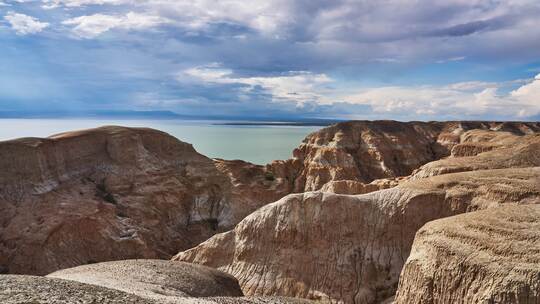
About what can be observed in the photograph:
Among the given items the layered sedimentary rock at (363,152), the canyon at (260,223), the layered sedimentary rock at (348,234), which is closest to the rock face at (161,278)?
the canyon at (260,223)

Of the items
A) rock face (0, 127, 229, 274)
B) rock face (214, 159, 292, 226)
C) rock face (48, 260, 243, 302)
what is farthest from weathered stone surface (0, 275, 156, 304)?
rock face (214, 159, 292, 226)

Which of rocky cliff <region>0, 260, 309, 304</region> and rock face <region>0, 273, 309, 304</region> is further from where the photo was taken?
rocky cliff <region>0, 260, 309, 304</region>

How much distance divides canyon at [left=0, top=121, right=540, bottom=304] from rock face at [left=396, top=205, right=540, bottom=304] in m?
0.06

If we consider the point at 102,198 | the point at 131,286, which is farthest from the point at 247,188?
the point at 131,286

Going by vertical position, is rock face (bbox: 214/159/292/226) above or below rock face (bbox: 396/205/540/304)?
below

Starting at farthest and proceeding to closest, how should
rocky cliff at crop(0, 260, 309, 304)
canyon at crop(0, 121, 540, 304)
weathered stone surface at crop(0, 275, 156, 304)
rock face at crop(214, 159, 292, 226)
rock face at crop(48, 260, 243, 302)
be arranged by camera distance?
rock face at crop(214, 159, 292, 226), rock face at crop(48, 260, 243, 302), canyon at crop(0, 121, 540, 304), rocky cliff at crop(0, 260, 309, 304), weathered stone surface at crop(0, 275, 156, 304)

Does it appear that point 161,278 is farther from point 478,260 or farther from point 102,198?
point 102,198

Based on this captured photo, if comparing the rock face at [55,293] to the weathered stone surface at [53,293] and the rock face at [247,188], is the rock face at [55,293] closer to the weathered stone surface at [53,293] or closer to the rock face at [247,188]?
the weathered stone surface at [53,293]

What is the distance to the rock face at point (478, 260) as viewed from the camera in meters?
20.6

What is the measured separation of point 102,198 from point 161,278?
28913 millimetres

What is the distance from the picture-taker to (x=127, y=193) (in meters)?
58.7

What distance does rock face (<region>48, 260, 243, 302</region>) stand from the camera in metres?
27.5

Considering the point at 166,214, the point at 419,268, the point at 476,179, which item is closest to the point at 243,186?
the point at 166,214

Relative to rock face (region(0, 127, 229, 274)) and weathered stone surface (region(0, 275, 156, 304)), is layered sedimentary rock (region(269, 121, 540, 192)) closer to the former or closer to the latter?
rock face (region(0, 127, 229, 274))
